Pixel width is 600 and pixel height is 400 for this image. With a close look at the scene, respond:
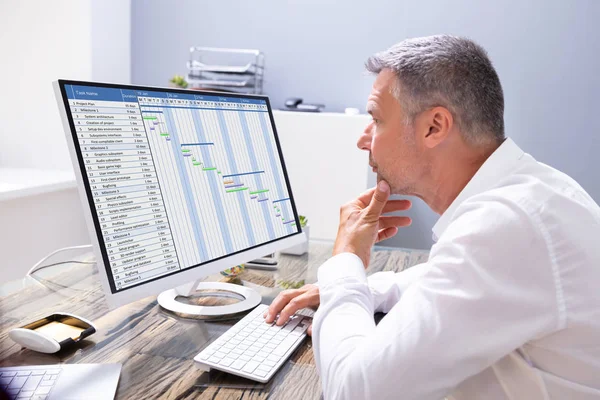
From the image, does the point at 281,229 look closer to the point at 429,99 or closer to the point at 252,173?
the point at 252,173

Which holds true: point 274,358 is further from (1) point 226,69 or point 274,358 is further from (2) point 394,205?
(1) point 226,69

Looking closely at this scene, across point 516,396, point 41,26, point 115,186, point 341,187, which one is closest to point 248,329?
point 115,186

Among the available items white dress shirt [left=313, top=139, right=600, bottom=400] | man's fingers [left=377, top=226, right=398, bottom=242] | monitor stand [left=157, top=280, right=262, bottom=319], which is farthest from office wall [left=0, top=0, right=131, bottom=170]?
white dress shirt [left=313, top=139, right=600, bottom=400]

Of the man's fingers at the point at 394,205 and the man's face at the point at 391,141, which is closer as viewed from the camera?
the man's face at the point at 391,141

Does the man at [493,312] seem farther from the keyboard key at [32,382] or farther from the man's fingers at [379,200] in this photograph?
the keyboard key at [32,382]

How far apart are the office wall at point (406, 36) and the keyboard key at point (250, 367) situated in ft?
6.00

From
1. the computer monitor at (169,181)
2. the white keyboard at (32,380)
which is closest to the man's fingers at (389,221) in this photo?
the computer monitor at (169,181)

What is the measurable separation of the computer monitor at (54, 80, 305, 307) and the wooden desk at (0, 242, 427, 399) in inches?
3.5

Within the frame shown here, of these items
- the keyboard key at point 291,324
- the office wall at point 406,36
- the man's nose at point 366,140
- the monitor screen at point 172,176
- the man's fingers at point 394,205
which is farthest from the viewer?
the office wall at point 406,36

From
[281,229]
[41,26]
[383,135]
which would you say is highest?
[41,26]

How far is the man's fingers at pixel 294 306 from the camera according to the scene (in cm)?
104

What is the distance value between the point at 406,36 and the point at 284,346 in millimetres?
2285

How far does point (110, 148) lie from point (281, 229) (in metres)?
0.49

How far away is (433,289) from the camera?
0.71 metres
